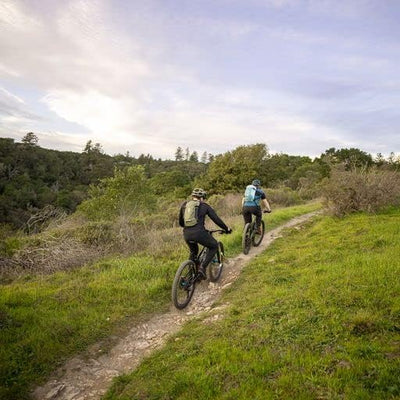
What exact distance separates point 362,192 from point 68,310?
12658mm

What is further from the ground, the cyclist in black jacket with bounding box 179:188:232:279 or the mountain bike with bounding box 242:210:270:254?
the cyclist in black jacket with bounding box 179:188:232:279

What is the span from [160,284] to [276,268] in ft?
10.3

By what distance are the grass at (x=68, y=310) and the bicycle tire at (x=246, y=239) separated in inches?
99.1

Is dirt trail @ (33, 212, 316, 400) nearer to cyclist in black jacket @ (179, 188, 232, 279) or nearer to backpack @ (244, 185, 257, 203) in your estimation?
cyclist in black jacket @ (179, 188, 232, 279)

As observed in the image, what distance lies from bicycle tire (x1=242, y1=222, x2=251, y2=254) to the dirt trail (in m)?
3.09

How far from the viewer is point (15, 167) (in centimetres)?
6119

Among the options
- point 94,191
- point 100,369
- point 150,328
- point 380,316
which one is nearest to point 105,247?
point 150,328

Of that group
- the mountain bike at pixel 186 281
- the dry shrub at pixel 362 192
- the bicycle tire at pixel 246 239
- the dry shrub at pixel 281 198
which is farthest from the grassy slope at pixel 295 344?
the dry shrub at pixel 281 198

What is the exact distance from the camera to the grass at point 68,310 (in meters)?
4.33

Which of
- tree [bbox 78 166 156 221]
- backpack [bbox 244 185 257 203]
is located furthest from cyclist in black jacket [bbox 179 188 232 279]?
tree [bbox 78 166 156 221]

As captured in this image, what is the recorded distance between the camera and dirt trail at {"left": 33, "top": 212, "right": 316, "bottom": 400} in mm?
4012

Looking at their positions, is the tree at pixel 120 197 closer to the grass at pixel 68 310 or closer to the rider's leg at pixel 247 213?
the rider's leg at pixel 247 213

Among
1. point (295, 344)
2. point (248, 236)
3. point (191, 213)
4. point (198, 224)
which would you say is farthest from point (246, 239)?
point (295, 344)

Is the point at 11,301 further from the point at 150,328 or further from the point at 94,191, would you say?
the point at 94,191
